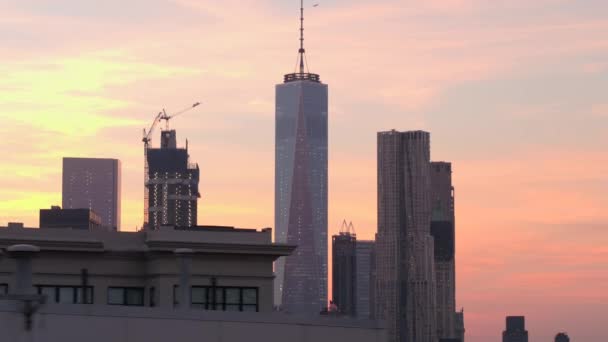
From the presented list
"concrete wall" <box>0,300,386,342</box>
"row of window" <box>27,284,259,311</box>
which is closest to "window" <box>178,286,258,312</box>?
"row of window" <box>27,284,259,311</box>

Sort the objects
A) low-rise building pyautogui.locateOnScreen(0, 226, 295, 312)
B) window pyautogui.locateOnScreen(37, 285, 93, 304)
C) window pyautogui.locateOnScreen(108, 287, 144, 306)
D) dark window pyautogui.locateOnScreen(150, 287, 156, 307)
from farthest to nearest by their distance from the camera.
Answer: window pyautogui.locateOnScreen(108, 287, 144, 306)
dark window pyautogui.locateOnScreen(150, 287, 156, 307)
low-rise building pyautogui.locateOnScreen(0, 226, 295, 312)
window pyautogui.locateOnScreen(37, 285, 93, 304)

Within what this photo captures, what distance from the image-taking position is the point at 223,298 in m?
76.2

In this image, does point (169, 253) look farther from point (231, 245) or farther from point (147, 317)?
point (147, 317)

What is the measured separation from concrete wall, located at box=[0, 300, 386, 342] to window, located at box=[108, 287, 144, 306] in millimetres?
31753

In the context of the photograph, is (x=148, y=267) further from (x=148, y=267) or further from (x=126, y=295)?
(x=126, y=295)

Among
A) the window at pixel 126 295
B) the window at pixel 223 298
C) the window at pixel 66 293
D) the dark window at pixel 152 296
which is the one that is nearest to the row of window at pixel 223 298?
the window at pixel 223 298

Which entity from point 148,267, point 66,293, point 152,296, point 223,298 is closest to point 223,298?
point 223,298

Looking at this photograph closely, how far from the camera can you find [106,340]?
39219 millimetres

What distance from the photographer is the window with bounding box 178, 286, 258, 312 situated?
246 ft

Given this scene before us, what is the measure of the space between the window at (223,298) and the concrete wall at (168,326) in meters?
29.3

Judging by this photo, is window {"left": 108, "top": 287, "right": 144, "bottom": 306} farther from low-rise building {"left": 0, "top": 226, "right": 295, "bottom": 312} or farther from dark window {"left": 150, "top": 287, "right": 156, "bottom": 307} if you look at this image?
dark window {"left": 150, "top": 287, "right": 156, "bottom": 307}

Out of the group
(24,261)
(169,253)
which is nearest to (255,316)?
(24,261)

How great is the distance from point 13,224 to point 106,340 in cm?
4571

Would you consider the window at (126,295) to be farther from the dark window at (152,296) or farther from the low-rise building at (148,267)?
the dark window at (152,296)
